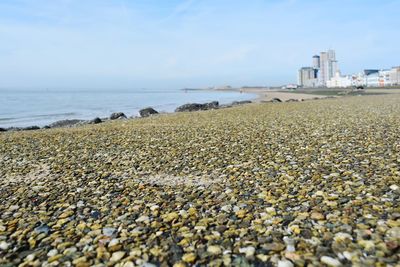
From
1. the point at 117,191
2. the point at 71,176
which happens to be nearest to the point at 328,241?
the point at 117,191

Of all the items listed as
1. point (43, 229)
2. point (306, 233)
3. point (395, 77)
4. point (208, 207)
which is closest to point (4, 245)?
point (43, 229)

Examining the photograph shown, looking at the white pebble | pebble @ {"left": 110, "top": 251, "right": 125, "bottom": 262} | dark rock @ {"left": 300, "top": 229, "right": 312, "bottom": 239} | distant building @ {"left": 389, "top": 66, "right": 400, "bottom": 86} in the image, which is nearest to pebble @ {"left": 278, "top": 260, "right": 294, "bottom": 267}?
dark rock @ {"left": 300, "top": 229, "right": 312, "bottom": 239}

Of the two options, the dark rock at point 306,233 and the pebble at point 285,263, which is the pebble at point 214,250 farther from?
the dark rock at point 306,233

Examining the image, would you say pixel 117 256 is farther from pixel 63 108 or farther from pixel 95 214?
pixel 63 108

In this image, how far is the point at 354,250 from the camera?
3.94m

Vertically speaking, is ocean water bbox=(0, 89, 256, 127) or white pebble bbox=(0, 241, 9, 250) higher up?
ocean water bbox=(0, 89, 256, 127)

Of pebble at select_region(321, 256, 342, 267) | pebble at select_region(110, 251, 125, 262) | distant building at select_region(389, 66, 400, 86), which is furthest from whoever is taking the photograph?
distant building at select_region(389, 66, 400, 86)

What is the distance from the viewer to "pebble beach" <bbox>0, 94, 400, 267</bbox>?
13.4ft

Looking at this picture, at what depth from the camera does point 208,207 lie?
566 centimetres

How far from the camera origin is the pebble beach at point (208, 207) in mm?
4098

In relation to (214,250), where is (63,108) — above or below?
above

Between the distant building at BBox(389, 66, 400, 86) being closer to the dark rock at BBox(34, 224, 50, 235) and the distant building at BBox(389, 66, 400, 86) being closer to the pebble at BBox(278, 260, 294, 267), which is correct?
the pebble at BBox(278, 260, 294, 267)

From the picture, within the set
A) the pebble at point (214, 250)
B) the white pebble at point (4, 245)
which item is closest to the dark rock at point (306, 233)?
the pebble at point (214, 250)

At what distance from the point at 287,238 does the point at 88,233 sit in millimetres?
2829
